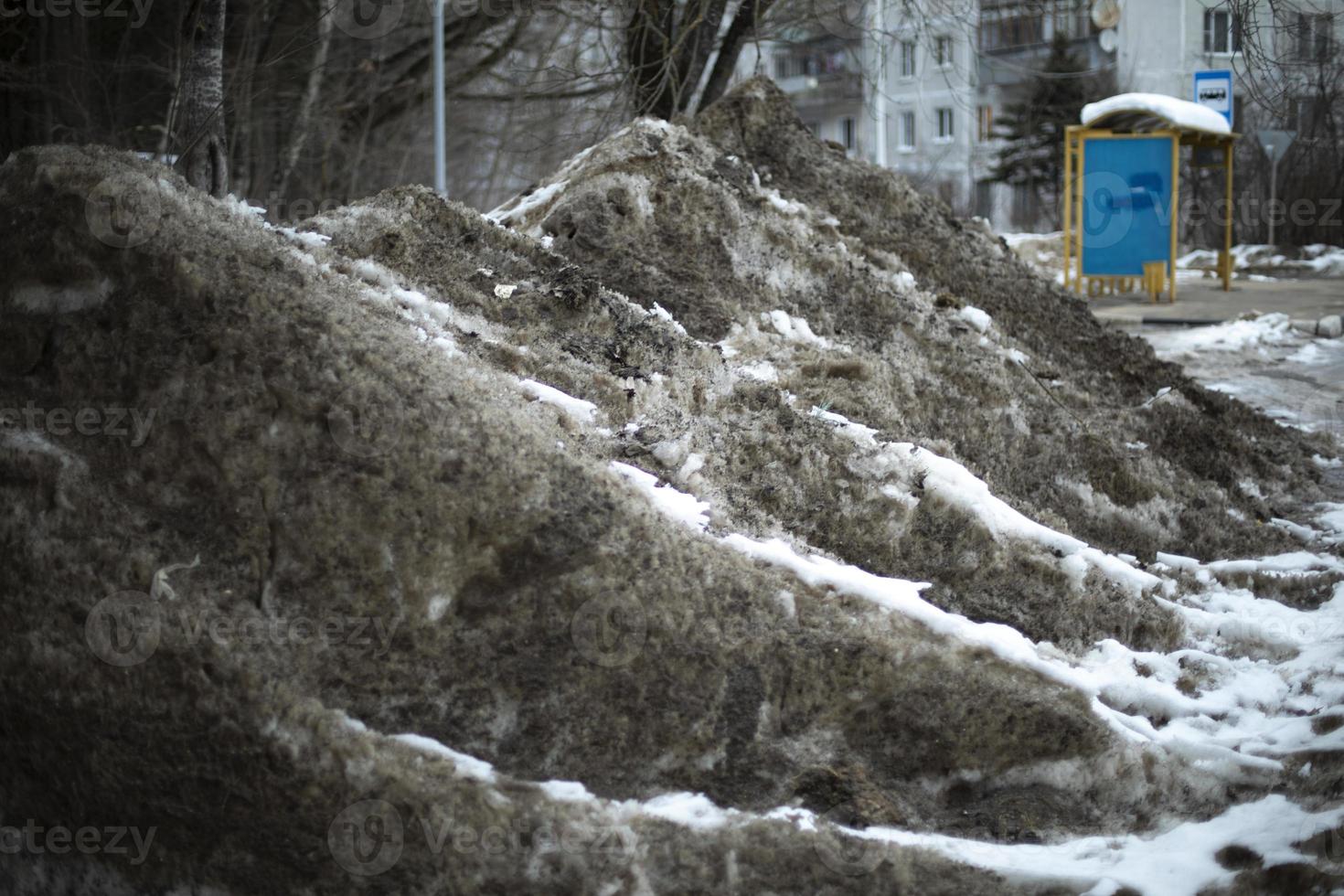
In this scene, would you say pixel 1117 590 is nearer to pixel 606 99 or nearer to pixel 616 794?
pixel 616 794

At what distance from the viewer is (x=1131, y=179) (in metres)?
15.1

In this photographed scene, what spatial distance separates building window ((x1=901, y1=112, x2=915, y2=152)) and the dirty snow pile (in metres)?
34.7

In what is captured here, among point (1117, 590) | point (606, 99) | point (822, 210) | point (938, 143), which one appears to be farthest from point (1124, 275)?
point (938, 143)

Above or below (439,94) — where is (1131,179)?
below

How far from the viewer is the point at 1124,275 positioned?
15.8m

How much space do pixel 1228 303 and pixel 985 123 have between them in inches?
916

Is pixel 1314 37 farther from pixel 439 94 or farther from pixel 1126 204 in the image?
pixel 1126 204

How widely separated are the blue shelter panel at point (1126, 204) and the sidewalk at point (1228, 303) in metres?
0.59

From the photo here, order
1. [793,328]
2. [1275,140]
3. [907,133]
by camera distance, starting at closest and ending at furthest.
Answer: [793,328] < [1275,140] < [907,133]

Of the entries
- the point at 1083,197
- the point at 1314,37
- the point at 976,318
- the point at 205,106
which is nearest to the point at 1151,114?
the point at 1083,197

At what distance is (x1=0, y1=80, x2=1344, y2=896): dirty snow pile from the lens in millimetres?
3148

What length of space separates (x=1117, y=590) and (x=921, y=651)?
1.30 meters

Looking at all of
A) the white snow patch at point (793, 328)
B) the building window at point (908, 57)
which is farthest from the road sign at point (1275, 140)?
the white snow patch at point (793, 328)

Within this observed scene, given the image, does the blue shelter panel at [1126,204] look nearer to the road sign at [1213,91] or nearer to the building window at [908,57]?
the building window at [908,57]
